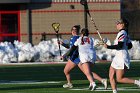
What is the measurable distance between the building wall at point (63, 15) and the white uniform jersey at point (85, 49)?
26.3 metres

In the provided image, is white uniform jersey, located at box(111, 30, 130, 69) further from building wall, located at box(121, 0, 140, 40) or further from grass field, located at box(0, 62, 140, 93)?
building wall, located at box(121, 0, 140, 40)

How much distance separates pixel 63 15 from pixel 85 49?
2690 centimetres

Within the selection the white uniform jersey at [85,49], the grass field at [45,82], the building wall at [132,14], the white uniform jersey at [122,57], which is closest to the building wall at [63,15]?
the grass field at [45,82]

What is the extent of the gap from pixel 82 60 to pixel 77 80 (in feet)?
13.7

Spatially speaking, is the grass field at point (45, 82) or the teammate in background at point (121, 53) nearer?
the teammate in background at point (121, 53)

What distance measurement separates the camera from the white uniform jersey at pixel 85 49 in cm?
1806

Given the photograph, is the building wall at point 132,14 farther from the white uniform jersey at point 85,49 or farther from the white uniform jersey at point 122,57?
the white uniform jersey at point 122,57

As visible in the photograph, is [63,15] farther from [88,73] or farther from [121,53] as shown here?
[121,53]

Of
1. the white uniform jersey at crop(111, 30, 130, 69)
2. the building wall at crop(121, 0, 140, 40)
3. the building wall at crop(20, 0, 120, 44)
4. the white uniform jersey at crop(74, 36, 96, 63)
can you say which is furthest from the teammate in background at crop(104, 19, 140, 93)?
the building wall at crop(121, 0, 140, 40)

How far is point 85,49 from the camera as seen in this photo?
1817 cm

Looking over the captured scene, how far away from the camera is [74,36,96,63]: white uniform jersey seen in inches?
711

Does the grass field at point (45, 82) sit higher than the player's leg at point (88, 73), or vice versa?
the player's leg at point (88, 73)

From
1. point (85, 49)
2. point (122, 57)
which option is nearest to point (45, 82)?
point (85, 49)

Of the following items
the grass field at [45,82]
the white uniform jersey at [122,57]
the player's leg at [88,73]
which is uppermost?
the white uniform jersey at [122,57]
